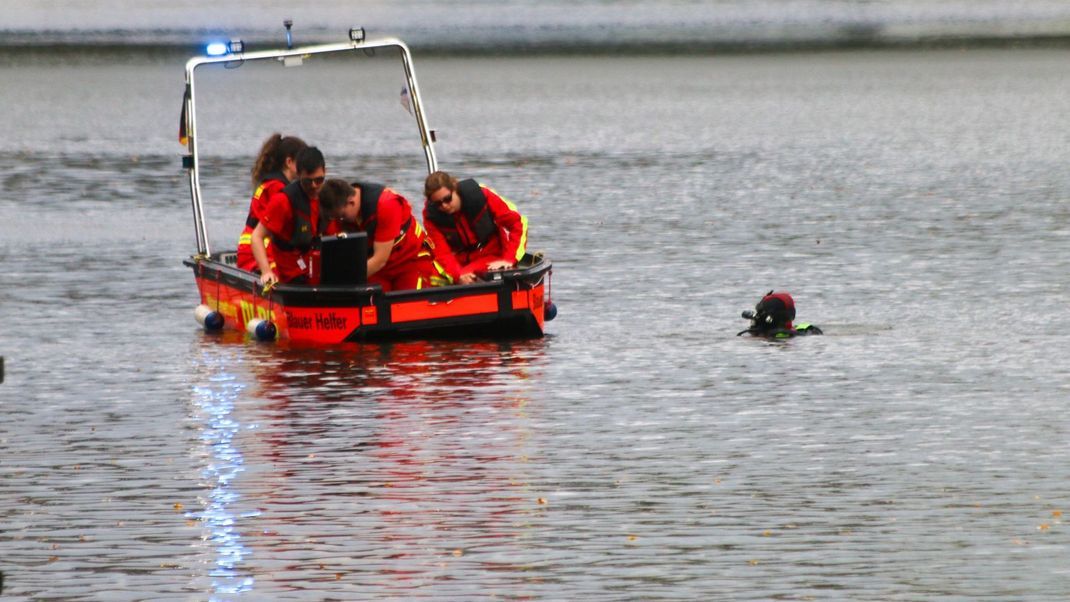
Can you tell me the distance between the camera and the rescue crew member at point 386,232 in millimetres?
15422

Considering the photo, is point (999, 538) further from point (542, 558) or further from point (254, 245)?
point (254, 245)

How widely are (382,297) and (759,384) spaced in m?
2.60

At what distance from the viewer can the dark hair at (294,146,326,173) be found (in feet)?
50.8

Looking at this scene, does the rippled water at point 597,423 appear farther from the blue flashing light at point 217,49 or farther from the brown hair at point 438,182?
the blue flashing light at point 217,49

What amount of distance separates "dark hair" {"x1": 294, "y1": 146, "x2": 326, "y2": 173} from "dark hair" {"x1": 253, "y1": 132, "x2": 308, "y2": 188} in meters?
0.70

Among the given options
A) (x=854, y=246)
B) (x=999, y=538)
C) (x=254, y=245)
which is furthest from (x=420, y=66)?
(x=999, y=538)

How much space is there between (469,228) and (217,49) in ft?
7.83

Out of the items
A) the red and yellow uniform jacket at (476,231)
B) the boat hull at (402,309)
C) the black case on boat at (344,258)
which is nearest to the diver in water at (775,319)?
the boat hull at (402,309)

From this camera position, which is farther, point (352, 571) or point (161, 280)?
point (161, 280)

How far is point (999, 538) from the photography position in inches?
402

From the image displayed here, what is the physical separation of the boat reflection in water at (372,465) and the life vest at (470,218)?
692mm

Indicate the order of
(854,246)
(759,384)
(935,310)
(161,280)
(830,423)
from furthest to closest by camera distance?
(854,246) < (161,280) < (935,310) < (759,384) < (830,423)

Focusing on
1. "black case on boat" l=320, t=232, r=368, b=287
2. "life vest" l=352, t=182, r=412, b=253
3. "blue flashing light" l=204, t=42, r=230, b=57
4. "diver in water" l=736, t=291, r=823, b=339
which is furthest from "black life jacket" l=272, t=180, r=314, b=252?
"diver in water" l=736, t=291, r=823, b=339

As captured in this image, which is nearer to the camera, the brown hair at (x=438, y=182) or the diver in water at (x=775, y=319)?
the brown hair at (x=438, y=182)
